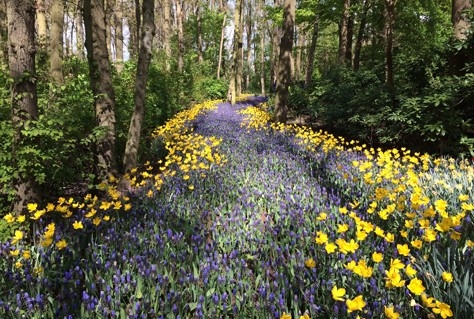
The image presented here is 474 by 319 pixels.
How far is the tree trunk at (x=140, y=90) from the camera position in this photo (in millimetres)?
6953

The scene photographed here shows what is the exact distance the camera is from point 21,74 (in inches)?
167

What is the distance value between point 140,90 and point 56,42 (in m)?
4.50

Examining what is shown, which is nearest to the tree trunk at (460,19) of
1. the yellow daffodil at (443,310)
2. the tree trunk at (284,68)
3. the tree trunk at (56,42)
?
the tree trunk at (284,68)

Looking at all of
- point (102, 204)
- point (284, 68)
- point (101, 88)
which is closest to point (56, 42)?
point (101, 88)

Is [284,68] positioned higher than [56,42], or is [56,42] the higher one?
[56,42]

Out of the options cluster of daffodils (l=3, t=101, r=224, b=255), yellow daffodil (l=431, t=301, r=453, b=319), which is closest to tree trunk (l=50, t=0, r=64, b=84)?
cluster of daffodils (l=3, t=101, r=224, b=255)

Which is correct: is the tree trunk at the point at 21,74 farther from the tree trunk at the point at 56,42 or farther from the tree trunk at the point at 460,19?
the tree trunk at the point at 460,19

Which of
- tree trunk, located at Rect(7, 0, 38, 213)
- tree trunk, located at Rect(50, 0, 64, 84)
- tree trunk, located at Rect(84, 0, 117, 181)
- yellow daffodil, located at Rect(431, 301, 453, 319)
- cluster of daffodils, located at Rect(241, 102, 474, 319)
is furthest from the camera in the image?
tree trunk, located at Rect(50, 0, 64, 84)

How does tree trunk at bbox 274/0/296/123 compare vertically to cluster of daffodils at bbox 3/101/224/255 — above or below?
above

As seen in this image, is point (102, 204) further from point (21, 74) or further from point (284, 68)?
point (284, 68)

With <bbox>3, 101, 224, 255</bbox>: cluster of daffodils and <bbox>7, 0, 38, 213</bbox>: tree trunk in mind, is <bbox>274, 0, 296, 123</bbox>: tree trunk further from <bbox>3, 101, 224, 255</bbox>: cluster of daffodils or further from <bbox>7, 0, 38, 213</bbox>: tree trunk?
<bbox>7, 0, 38, 213</bbox>: tree trunk

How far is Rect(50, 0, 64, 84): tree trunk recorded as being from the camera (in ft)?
31.7

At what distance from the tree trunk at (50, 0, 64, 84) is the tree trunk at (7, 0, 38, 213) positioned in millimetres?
5633

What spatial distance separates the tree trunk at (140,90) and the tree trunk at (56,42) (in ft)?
12.0
